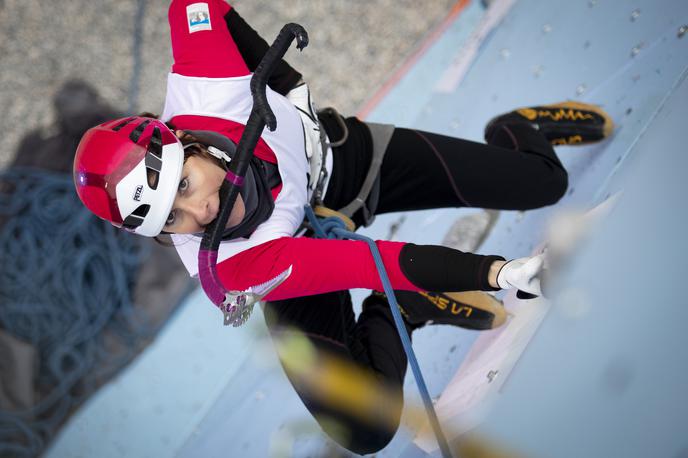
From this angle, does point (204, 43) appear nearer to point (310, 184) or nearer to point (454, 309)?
point (310, 184)

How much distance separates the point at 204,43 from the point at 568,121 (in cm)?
68

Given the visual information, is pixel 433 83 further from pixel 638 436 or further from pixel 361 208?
pixel 638 436

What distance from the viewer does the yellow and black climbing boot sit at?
1.16 meters

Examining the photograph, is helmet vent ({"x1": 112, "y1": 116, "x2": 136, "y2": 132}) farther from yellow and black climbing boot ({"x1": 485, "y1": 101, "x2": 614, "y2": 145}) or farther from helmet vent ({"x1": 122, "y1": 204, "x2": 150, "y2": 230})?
yellow and black climbing boot ({"x1": 485, "y1": 101, "x2": 614, "y2": 145})

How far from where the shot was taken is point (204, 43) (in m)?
0.94

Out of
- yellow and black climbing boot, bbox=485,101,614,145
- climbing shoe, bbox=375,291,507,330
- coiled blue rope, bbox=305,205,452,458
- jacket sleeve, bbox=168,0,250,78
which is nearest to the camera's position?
coiled blue rope, bbox=305,205,452,458

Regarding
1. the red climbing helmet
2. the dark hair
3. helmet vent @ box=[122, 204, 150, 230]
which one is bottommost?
helmet vent @ box=[122, 204, 150, 230]

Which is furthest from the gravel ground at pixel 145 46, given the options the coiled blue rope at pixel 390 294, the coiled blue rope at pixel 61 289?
the coiled blue rope at pixel 390 294

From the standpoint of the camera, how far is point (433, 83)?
180 centimetres

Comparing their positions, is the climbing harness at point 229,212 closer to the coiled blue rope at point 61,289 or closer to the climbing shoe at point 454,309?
the climbing shoe at point 454,309

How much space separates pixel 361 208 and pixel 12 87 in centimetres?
143

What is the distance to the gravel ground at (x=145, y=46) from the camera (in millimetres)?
1863

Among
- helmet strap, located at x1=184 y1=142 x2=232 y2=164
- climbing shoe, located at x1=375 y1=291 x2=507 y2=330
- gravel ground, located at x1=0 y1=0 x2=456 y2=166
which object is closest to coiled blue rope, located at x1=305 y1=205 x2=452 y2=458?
helmet strap, located at x1=184 y1=142 x2=232 y2=164

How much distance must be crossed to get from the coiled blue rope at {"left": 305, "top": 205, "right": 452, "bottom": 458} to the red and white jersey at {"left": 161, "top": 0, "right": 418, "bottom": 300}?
0.02 m
